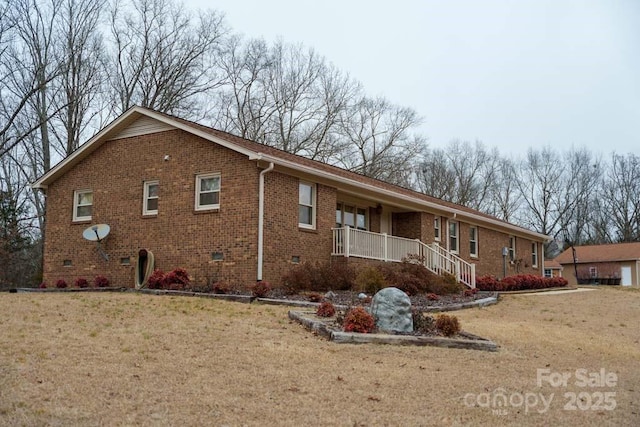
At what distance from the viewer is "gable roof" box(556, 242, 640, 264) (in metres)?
47.8

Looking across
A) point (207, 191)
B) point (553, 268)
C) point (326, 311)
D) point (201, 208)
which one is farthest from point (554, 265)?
point (326, 311)

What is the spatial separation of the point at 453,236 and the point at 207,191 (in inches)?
479

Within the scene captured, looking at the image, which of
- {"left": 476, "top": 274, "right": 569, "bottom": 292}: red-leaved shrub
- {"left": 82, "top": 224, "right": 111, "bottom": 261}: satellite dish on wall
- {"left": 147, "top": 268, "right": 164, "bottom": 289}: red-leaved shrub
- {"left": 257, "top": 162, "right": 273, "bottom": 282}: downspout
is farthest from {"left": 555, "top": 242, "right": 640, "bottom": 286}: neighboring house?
{"left": 82, "top": 224, "right": 111, "bottom": 261}: satellite dish on wall

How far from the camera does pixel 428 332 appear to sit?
10484 millimetres

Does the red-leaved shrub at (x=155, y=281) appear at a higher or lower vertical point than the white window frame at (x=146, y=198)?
lower

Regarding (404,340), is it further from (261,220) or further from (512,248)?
(512,248)

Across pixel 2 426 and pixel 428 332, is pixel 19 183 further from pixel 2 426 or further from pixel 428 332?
pixel 2 426

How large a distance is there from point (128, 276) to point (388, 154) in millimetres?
26253

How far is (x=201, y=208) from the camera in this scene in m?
17.8

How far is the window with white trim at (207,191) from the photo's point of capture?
58.1ft

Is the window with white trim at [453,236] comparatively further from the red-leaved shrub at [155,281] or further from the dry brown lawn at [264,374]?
the dry brown lawn at [264,374]

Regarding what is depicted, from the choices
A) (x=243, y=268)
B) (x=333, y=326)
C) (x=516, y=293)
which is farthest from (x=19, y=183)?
(x=333, y=326)

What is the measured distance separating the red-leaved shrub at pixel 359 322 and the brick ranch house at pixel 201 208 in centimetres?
658

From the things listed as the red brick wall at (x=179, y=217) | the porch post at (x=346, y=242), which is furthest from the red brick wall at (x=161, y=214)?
the porch post at (x=346, y=242)
